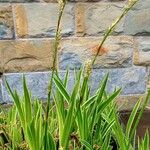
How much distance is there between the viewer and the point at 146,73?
2.22m

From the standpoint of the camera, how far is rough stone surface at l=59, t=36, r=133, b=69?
2.09m

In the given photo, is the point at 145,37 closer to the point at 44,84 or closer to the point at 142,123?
the point at 142,123

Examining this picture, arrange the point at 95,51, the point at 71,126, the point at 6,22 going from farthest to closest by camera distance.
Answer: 1. the point at 95,51
2. the point at 6,22
3. the point at 71,126

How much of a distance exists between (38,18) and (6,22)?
0.17 m

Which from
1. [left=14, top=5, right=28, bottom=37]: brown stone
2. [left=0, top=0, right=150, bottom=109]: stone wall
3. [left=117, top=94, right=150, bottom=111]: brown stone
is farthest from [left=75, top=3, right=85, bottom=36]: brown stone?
[left=117, top=94, right=150, bottom=111]: brown stone

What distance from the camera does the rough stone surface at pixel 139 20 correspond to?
209 cm

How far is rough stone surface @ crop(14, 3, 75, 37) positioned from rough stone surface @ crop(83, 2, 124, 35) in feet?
0.32

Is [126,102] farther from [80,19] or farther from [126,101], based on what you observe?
[80,19]

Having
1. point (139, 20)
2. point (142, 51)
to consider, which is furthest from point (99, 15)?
point (142, 51)

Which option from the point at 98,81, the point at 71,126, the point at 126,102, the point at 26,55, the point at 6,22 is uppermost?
the point at 6,22

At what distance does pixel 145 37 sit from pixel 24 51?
2.31 ft

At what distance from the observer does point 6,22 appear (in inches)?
78.7

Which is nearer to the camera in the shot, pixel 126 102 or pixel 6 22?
pixel 6 22

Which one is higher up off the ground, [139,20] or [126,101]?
[139,20]
